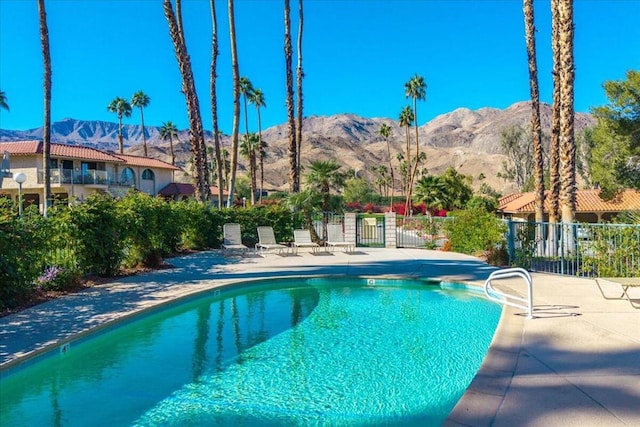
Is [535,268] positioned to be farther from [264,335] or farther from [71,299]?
[71,299]

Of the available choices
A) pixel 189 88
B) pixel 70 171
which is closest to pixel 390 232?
pixel 189 88

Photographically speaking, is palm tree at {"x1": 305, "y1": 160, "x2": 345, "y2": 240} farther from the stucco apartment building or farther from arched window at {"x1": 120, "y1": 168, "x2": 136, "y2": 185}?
arched window at {"x1": 120, "y1": 168, "x2": 136, "y2": 185}

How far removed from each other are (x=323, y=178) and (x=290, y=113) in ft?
14.3

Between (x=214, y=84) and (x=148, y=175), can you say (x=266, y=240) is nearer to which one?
(x=214, y=84)

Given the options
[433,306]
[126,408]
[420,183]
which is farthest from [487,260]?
[420,183]

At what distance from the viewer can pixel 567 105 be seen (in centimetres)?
1459

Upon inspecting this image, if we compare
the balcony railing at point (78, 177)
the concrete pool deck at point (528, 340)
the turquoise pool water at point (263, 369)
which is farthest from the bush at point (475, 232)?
the balcony railing at point (78, 177)

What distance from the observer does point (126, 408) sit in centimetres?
483

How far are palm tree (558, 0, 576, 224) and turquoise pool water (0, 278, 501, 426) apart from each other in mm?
7543

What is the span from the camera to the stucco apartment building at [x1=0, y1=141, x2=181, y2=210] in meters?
35.9

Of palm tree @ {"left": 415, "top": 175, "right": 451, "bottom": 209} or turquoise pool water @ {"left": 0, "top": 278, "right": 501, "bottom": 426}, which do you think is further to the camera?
palm tree @ {"left": 415, "top": 175, "right": 451, "bottom": 209}

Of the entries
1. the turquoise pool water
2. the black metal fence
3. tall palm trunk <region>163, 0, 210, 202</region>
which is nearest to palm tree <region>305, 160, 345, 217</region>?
tall palm trunk <region>163, 0, 210, 202</region>

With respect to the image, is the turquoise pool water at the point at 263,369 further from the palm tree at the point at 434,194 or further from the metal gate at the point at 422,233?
the palm tree at the point at 434,194

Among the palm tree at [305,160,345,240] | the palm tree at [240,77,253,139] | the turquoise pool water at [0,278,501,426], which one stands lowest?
the turquoise pool water at [0,278,501,426]
